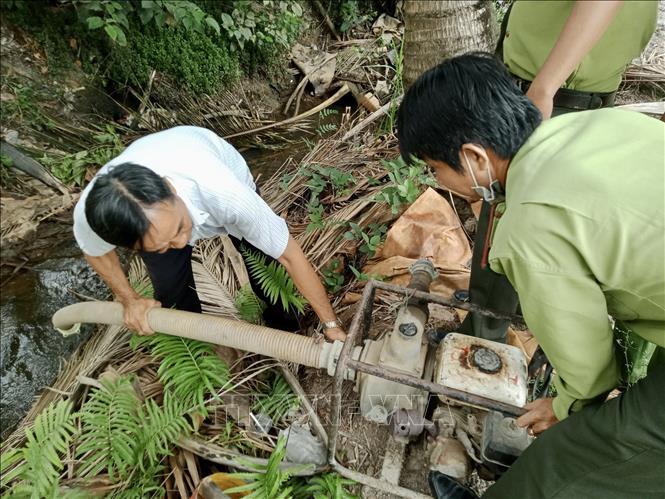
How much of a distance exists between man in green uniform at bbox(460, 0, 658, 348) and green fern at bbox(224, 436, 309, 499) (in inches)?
48.8

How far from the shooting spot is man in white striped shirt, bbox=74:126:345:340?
1.85m

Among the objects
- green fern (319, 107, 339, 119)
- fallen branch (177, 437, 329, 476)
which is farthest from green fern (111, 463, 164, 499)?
green fern (319, 107, 339, 119)

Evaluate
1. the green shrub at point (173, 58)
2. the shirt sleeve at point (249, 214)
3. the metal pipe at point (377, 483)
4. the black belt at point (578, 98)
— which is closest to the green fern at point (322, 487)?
the metal pipe at point (377, 483)

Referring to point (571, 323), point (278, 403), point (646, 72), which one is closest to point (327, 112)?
point (646, 72)

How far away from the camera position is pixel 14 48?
4.57 m

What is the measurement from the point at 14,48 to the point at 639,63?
6710mm

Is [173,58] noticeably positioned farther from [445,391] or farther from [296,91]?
[445,391]

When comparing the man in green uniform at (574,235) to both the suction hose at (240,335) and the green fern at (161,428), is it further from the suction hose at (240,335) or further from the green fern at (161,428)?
the green fern at (161,428)

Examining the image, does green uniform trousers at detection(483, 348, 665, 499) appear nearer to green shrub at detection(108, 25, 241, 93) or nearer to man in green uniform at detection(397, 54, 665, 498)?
man in green uniform at detection(397, 54, 665, 498)

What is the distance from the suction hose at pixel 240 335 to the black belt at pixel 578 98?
1620 millimetres

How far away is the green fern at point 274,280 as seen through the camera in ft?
9.05

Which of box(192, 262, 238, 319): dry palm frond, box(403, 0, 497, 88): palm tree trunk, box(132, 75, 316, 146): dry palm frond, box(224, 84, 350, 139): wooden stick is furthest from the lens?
box(224, 84, 350, 139): wooden stick

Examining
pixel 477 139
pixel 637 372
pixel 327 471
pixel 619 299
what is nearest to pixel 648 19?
pixel 477 139

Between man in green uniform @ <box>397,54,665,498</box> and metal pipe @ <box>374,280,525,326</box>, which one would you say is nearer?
man in green uniform @ <box>397,54,665,498</box>
